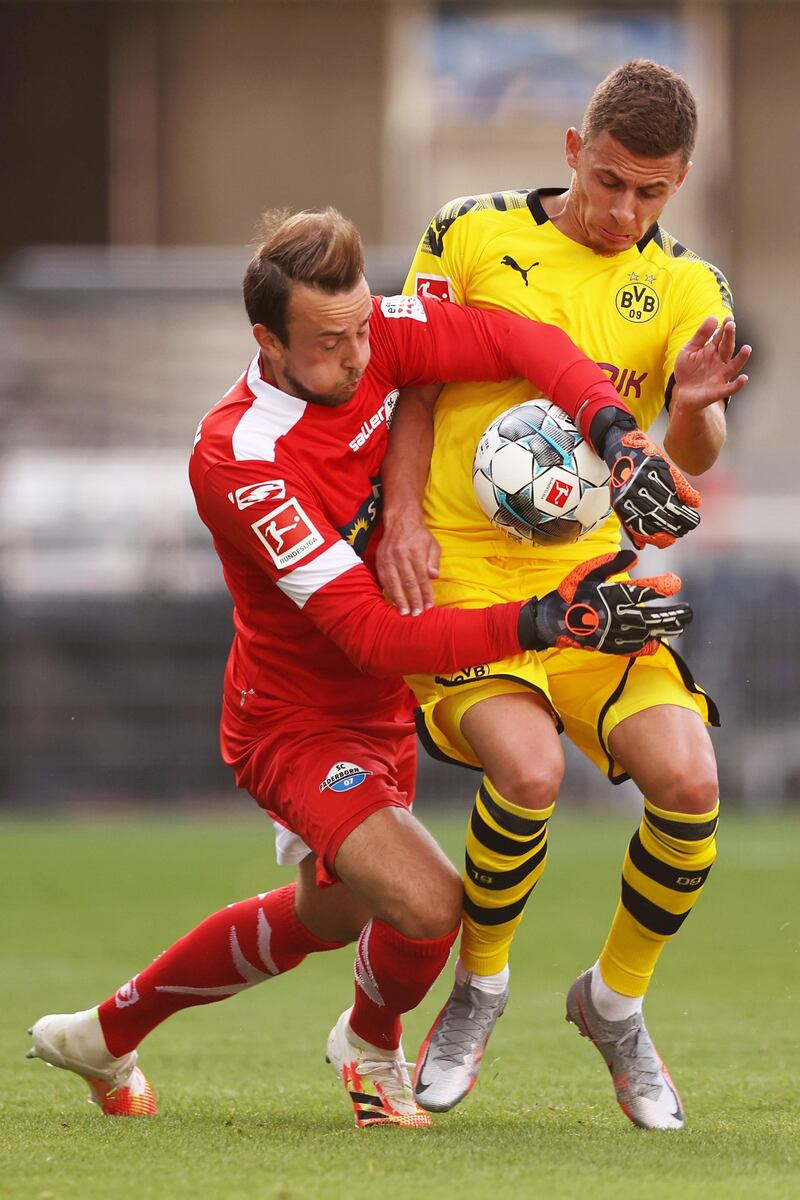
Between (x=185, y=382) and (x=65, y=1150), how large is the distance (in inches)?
487

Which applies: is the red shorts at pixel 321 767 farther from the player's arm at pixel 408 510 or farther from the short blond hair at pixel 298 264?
the short blond hair at pixel 298 264

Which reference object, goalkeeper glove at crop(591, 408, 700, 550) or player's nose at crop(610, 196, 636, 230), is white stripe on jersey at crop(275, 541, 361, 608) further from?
player's nose at crop(610, 196, 636, 230)

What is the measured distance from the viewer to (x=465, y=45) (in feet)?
68.2

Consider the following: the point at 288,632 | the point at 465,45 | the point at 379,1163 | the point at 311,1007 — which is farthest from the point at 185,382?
the point at 379,1163

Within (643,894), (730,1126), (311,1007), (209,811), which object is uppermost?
(643,894)

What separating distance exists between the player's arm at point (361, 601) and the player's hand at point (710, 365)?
450mm

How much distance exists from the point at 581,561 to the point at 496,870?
798mm

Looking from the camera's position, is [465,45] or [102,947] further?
[465,45]

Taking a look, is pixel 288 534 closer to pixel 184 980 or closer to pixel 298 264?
pixel 298 264

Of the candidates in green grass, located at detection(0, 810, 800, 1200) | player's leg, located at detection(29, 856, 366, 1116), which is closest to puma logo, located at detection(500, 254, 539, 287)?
player's leg, located at detection(29, 856, 366, 1116)

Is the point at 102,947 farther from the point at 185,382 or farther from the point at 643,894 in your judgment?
A: the point at 185,382

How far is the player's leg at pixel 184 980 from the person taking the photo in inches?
192

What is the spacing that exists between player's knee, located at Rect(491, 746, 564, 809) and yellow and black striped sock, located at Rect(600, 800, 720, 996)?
261mm

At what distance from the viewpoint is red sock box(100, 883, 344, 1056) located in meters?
4.89
